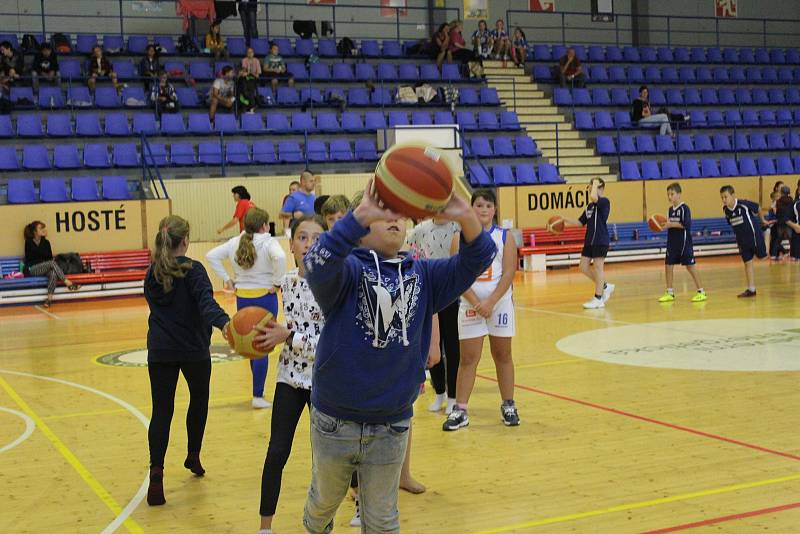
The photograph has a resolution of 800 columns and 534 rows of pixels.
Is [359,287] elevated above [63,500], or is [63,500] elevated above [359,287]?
[359,287]

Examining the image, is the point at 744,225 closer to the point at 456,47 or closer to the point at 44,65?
the point at 456,47

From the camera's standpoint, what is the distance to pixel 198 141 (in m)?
21.8

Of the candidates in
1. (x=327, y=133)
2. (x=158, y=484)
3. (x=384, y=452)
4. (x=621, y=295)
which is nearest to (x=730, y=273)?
(x=621, y=295)

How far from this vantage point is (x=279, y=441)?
5.10 meters

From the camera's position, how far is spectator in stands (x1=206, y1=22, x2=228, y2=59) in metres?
24.0

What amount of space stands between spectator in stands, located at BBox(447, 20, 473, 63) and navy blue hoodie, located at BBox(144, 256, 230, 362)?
71.9ft

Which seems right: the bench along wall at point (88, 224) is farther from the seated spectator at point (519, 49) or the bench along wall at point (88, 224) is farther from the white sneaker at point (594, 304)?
the seated spectator at point (519, 49)

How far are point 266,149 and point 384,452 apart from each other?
1861 centimetres

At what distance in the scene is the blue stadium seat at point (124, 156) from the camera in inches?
808

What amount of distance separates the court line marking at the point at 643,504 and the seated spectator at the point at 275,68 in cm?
1930

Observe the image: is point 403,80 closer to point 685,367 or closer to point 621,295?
point 621,295

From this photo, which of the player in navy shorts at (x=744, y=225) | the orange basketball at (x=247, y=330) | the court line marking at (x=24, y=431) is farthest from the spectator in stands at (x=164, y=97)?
the orange basketball at (x=247, y=330)

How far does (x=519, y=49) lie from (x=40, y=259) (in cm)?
1555

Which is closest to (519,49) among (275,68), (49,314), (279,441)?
(275,68)
